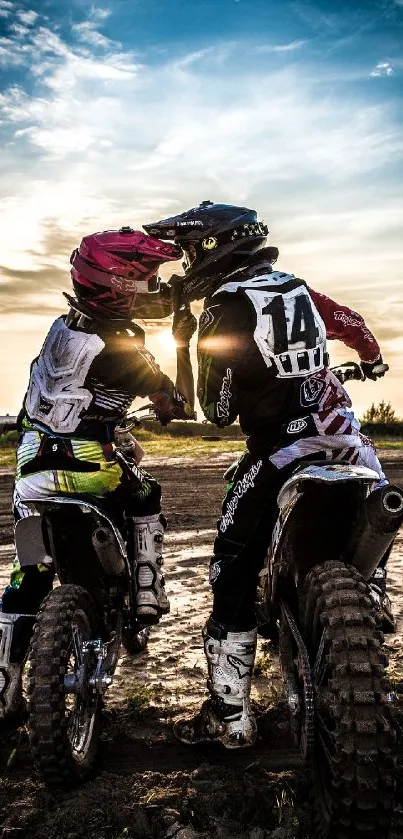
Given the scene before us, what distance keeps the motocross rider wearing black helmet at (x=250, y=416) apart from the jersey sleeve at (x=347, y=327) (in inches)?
18.2

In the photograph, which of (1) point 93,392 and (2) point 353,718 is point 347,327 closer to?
(1) point 93,392

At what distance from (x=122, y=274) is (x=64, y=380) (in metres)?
0.63

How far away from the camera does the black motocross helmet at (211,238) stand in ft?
12.8

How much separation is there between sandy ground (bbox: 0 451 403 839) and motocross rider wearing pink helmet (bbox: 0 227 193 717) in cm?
53

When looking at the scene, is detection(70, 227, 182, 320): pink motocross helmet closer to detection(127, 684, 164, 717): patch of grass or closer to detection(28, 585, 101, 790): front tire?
detection(28, 585, 101, 790): front tire

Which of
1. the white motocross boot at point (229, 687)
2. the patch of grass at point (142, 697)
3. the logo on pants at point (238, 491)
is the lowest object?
the patch of grass at point (142, 697)

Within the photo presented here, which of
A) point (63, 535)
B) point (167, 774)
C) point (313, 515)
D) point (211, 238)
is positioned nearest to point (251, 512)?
point (313, 515)

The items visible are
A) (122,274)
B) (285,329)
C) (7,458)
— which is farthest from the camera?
(7,458)

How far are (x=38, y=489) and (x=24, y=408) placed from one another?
22.7 inches

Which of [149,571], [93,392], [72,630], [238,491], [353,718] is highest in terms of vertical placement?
[93,392]

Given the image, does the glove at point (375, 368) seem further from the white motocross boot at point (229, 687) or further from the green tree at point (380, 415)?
the green tree at point (380, 415)

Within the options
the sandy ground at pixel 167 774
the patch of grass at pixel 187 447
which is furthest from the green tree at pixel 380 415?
the sandy ground at pixel 167 774

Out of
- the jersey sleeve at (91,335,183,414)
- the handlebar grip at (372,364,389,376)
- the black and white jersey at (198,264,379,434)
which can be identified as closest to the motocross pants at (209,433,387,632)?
the black and white jersey at (198,264,379,434)

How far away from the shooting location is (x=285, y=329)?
11.3 ft
